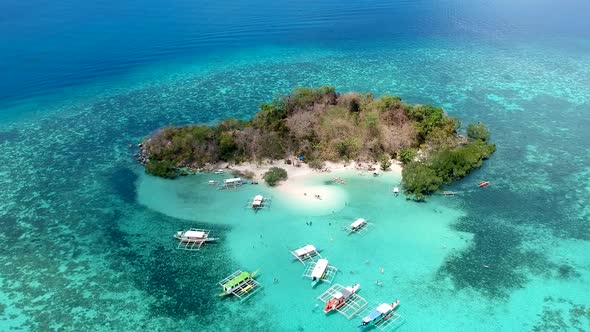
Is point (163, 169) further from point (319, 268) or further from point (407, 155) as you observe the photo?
point (407, 155)

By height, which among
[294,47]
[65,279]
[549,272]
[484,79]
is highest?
[294,47]

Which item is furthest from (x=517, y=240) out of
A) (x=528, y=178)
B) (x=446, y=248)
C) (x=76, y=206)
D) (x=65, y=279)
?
(x=76, y=206)

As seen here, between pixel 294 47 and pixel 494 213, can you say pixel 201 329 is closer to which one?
pixel 494 213

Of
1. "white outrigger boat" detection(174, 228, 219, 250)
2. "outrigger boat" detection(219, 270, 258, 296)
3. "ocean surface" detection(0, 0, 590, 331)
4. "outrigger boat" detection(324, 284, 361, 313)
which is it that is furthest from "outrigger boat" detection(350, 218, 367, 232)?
"white outrigger boat" detection(174, 228, 219, 250)

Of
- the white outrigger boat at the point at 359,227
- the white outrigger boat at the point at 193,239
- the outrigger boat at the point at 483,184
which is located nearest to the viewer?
the white outrigger boat at the point at 193,239

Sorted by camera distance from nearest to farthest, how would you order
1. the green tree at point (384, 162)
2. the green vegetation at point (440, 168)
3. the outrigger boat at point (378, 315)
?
the outrigger boat at point (378, 315), the green vegetation at point (440, 168), the green tree at point (384, 162)

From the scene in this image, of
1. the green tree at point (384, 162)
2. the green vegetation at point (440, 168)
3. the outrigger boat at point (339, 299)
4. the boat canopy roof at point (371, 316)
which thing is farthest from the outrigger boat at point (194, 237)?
the green tree at point (384, 162)

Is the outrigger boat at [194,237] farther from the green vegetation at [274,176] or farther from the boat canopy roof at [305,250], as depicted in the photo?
the green vegetation at [274,176]
